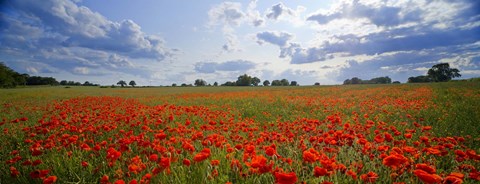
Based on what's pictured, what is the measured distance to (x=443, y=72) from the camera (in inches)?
3369

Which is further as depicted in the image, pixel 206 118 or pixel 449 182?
pixel 206 118

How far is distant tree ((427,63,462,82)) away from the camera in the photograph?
8456 cm

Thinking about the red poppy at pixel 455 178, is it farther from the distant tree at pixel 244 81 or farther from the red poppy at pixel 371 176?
the distant tree at pixel 244 81

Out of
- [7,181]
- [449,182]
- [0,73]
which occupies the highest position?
[0,73]

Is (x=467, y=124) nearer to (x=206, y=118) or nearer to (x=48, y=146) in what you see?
(x=206, y=118)

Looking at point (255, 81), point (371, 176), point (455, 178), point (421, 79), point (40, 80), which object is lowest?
point (371, 176)

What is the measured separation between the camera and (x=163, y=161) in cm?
270

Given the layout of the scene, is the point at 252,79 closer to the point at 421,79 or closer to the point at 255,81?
the point at 255,81

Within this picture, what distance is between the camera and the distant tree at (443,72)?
84562 millimetres

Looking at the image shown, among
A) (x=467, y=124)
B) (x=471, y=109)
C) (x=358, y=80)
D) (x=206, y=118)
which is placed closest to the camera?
(x=467, y=124)

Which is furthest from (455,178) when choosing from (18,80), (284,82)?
(284,82)

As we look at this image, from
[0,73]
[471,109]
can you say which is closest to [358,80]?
[471,109]

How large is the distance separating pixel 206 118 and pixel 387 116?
671cm

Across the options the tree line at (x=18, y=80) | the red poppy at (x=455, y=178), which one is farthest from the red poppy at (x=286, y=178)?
the tree line at (x=18, y=80)
